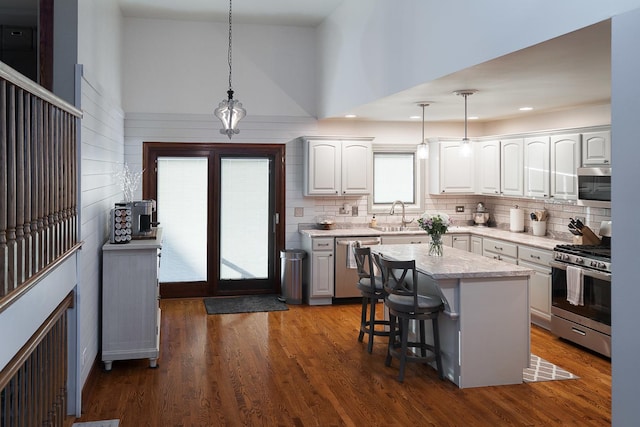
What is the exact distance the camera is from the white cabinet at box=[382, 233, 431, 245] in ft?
25.2

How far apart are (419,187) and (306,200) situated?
1686 millimetres

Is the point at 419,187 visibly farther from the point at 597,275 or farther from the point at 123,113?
the point at 123,113

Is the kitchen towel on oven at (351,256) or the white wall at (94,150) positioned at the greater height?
the white wall at (94,150)

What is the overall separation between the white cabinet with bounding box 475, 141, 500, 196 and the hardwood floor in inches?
92.9

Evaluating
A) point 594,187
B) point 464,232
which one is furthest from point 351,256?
point 594,187

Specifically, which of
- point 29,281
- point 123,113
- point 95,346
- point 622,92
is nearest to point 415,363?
point 95,346

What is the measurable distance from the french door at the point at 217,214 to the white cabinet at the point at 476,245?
252cm

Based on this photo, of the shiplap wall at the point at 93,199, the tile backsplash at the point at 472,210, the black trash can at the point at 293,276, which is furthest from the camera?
the black trash can at the point at 293,276

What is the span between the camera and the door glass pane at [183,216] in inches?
307

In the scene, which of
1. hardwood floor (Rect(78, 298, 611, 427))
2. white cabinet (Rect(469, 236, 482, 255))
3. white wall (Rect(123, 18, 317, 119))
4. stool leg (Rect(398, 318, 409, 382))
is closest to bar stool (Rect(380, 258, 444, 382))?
stool leg (Rect(398, 318, 409, 382))

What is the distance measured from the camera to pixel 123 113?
7355mm

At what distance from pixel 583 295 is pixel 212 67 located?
517 cm

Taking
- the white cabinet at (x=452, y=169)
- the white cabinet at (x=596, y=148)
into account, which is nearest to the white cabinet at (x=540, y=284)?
the white cabinet at (x=596, y=148)

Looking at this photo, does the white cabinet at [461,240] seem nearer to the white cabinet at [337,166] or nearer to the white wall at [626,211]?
the white cabinet at [337,166]
